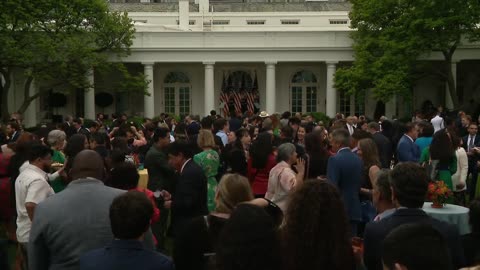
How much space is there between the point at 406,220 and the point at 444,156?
19.2 feet

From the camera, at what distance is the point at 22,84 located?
39938mm

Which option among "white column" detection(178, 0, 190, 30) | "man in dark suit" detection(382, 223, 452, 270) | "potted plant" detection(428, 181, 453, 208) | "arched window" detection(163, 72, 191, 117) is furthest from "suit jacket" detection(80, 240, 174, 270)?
"white column" detection(178, 0, 190, 30)

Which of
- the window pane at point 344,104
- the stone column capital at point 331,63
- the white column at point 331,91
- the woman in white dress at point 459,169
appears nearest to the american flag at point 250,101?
the white column at point 331,91

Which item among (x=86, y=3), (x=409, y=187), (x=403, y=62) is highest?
(x=86, y=3)

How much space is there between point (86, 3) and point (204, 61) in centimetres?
818

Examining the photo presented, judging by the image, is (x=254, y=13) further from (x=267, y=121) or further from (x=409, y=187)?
(x=409, y=187)

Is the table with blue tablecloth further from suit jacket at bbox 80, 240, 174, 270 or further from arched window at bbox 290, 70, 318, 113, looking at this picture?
arched window at bbox 290, 70, 318, 113

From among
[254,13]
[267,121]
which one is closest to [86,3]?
[254,13]

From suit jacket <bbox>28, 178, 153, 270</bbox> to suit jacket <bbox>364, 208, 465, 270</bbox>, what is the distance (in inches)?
75.7

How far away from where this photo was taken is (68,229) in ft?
15.9

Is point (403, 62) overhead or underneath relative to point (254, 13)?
underneath

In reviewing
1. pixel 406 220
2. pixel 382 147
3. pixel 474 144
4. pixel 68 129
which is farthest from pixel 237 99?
pixel 406 220

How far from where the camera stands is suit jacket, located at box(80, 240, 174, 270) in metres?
4.09

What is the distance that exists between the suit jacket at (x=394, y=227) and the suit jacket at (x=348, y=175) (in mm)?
3199
